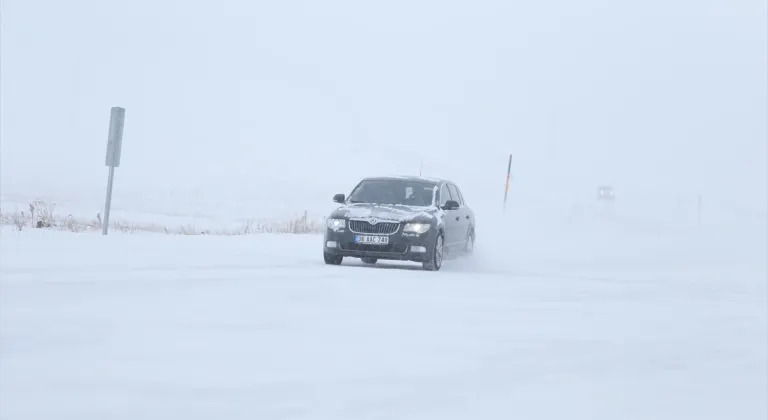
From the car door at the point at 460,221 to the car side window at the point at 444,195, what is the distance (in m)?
0.27

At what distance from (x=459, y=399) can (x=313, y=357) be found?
1.61m

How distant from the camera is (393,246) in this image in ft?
60.0

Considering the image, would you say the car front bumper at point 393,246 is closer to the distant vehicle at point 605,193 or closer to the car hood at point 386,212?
the car hood at point 386,212

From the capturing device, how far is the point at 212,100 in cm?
10150

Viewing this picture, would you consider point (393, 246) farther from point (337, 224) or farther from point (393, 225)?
point (337, 224)

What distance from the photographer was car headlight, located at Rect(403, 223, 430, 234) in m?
18.3

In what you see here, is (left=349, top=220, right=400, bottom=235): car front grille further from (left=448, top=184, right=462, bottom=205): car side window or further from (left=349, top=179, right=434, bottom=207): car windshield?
(left=448, top=184, right=462, bottom=205): car side window

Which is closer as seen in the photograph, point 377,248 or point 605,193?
point 377,248

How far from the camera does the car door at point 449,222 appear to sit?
19.4m

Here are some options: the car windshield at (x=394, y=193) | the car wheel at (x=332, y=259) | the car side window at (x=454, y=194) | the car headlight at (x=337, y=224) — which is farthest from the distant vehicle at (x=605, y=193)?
the car headlight at (x=337, y=224)

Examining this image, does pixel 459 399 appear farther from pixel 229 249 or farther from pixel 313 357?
pixel 229 249

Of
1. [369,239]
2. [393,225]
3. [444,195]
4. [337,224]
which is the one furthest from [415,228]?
[444,195]

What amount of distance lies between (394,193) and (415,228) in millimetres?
1422

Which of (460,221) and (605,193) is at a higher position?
(605,193)
